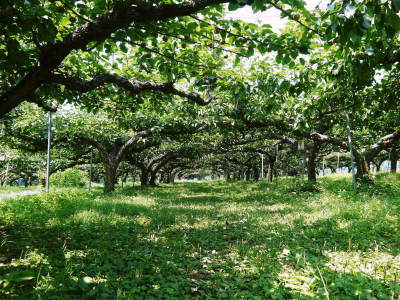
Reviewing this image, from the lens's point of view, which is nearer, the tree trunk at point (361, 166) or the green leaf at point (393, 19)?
the green leaf at point (393, 19)

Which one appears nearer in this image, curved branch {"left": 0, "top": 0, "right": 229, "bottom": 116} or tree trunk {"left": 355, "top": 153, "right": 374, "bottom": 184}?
curved branch {"left": 0, "top": 0, "right": 229, "bottom": 116}

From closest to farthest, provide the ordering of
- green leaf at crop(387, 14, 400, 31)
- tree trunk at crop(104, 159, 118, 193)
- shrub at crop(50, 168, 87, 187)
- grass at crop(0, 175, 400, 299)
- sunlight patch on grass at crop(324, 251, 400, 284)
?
green leaf at crop(387, 14, 400, 31) < grass at crop(0, 175, 400, 299) < sunlight patch on grass at crop(324, 251, 400, 284) < tree trunk at crop(104, 159, 118, 193) < shrub at crop(50, 168, 87, 187)

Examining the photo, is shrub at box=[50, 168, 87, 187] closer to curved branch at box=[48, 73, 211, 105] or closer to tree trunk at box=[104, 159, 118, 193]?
tree trunk at box=[104, 159, 118, 193]

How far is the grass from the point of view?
129 inches

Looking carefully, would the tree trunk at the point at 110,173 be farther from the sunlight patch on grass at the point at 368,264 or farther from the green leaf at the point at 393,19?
the green leaf at the point at 393,19

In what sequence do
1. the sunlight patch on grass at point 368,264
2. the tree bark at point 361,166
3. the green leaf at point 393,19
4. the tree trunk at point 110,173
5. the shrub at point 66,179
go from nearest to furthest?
the green leaf at point 393,19 < the sunlight patch on grass at point 368,264 < the tree bark at point 361,166 < the tree trunk at point 110,173 < the shrub at point 66,179

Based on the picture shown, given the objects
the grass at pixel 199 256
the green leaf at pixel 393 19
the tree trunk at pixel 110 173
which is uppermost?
the green leaf at pixel 393 19

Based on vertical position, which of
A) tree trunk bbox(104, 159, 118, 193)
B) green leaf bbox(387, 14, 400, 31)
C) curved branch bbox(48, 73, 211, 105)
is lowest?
tree trunk bbox(104, 159, 118, 193)

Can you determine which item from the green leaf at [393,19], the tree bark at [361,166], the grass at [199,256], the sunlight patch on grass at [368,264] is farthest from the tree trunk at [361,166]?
the green leaf at [393,19]

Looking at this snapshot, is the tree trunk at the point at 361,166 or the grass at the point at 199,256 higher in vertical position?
the tree trunk at the point at 361,166

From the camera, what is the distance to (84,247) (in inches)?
192

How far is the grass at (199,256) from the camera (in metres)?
3.29

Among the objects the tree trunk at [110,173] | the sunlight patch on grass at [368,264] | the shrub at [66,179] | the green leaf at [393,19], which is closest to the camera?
the green leaf at [393,19]

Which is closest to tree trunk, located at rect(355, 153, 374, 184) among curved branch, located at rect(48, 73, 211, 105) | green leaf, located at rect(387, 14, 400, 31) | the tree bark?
the tree bark
